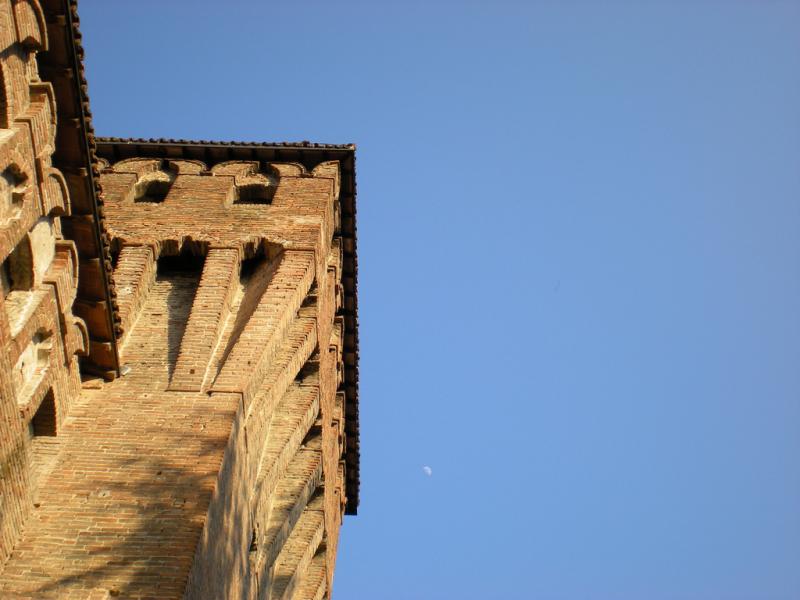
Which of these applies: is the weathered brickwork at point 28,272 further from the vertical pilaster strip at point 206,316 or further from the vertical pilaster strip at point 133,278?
the vertical pilaster strip at point 133,278

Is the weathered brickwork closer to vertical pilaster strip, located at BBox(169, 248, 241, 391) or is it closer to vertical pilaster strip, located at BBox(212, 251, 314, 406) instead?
vertical pilaster strip, located at BBox(169, 248, 241, 391)

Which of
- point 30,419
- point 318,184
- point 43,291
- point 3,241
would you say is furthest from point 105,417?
point 318,184

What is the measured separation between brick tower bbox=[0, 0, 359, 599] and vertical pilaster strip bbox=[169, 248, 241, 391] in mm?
27

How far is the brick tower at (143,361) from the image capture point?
9.19 m

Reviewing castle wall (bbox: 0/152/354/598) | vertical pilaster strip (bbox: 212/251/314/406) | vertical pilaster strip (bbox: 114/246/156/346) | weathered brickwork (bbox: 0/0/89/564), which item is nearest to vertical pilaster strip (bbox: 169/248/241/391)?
castle wall (bbox: 0/152/354/598)

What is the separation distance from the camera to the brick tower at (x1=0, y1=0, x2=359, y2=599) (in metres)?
9.19

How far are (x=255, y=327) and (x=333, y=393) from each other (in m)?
5.55

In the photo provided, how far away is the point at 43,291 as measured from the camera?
32.2 feet

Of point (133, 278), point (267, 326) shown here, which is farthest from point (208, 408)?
point (133, 278)

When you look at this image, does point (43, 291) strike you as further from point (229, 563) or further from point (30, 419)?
point (229, 563)

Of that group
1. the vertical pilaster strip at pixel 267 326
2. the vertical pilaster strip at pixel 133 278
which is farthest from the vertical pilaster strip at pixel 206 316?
the vertical pilaster strip at pixel 133 278

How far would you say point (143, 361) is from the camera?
12.1 meters

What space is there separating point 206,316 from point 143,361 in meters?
1.02

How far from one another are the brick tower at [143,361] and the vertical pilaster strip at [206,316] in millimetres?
27
